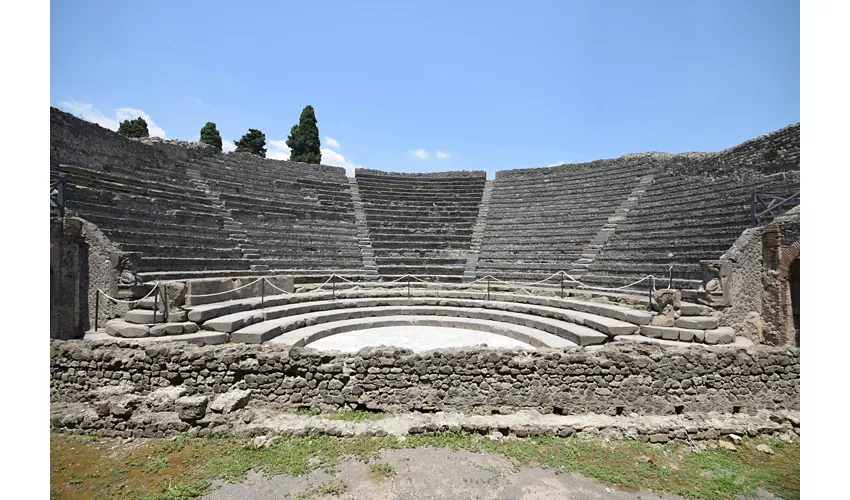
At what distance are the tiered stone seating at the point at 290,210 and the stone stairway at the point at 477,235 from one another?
4714mm

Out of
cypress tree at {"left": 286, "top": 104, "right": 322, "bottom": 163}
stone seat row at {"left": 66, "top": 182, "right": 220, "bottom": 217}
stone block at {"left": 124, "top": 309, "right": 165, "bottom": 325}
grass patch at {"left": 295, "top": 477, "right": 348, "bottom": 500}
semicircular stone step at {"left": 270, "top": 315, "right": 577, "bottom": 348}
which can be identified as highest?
cypress tree at {"left": 286, "top": 104, "right": 322, "bottom": 163}

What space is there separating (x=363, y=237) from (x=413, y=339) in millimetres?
9506

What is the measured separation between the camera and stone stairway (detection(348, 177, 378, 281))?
49.5 feet

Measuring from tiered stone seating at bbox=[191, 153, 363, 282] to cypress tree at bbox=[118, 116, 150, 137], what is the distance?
19.5 metres

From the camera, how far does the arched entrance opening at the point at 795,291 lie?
7.39 metres

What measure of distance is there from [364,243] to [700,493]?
47.5 feet

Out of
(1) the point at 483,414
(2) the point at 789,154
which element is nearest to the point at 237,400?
(1) the point at 483,414

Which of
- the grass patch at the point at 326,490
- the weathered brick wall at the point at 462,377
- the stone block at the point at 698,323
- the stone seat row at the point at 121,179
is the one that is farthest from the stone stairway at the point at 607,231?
the stone seat row at the point at 121,179

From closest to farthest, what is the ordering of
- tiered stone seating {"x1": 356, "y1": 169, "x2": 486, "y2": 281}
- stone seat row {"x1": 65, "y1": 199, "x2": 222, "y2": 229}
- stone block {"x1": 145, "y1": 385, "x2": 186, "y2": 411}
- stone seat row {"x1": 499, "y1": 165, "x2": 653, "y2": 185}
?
1. stone block {"x1": 145, "y1": 385, "x2": 186, "y2": 411}
2. stone seat row {"x1": 65, "y1": 199, "x2": 222, "y2": 229}
3. tiered stone seating {"x1": 356, "y1": 169, "x2": 486, "y2": 281}
4. stone seat row {"x1": 499, "y1": 165, "x2": 653, "y2": 185}

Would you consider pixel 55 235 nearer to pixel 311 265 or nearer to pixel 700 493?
pixel 311 265

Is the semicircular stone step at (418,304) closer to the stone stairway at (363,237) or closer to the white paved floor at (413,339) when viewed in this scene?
the white paved floor at (413,339)

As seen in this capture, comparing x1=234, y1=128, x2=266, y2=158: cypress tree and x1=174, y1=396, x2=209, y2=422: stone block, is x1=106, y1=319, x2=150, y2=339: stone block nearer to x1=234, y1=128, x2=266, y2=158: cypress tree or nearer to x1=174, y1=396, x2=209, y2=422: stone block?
x1=174, y1=396, x2=209, y2=422: stone block

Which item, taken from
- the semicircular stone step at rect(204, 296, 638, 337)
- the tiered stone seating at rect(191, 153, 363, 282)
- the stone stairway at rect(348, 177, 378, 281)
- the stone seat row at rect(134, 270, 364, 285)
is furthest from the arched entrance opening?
the tiered stone seating at rect(191, 153, 363, 282)

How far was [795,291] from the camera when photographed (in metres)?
7.55
